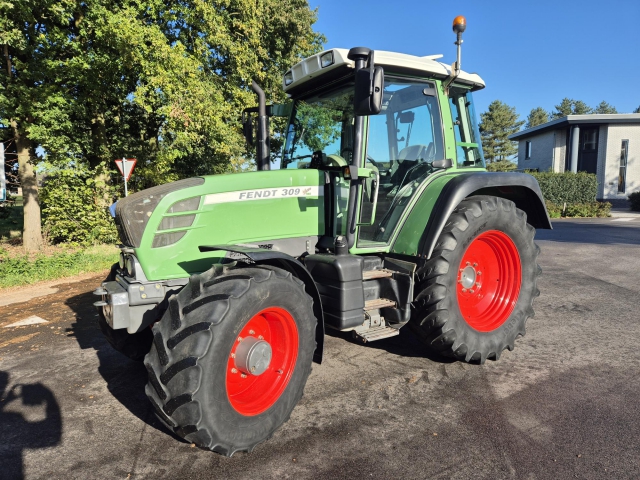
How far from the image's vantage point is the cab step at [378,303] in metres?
3.49

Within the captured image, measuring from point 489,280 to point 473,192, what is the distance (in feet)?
2.92

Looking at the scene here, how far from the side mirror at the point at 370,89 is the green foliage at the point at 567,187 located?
24.3 meters

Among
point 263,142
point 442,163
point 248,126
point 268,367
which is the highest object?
point 248,126

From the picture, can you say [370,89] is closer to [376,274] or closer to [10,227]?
[376,274]

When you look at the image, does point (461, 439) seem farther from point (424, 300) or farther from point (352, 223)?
point (352, 223)

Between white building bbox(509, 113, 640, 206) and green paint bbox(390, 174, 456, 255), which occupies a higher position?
white building bbox(509, 113, 640, 206)

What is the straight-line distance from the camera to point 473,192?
4055 mm

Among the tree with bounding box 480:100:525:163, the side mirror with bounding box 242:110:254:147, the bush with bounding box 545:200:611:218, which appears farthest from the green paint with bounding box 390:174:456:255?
the tree with bounding box 480:100:525:163

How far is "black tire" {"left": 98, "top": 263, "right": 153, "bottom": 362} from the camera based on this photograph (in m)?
3.58

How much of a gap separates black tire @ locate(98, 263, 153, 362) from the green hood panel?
2.87 ft

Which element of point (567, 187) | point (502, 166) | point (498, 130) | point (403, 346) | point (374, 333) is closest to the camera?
point (374, 333)

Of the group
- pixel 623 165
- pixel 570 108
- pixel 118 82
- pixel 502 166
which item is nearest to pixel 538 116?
pixel 570 108

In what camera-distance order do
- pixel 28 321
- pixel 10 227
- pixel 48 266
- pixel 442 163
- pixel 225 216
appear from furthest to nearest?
pixel 10 227 → pixel 48 266 → pixel 28 321 → pixel 442 163 → pixel 225 216

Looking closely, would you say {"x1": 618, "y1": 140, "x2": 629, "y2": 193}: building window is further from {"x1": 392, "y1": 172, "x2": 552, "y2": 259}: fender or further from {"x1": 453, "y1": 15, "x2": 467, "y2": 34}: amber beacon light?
{"x1": 453, "y1": 15, "x2": 467, "y2": 34}: amber beacon light
